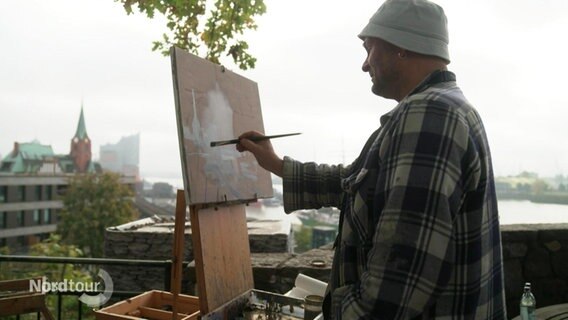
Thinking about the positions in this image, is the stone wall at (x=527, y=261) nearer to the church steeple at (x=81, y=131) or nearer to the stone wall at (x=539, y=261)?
the stone wall at (x=539, y=261)

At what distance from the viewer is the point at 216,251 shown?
201cm

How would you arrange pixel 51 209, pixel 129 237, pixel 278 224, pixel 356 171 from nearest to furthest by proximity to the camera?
pixel 356 171 < pixel 129 237 < pixel 278 224 < pixel 51 209

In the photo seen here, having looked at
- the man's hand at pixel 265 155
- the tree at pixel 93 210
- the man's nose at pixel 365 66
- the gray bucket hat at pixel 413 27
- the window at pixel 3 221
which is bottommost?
the window at pixel 3 221

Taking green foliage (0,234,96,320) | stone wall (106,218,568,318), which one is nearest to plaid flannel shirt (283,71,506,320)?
stone wall (106,218,568,318)

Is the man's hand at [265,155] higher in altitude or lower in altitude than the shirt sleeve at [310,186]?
higher

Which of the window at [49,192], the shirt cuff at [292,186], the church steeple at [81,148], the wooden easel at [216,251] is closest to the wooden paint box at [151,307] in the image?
the wooden easel at [216,251]

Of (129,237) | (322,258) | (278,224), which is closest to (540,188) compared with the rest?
(322,258)

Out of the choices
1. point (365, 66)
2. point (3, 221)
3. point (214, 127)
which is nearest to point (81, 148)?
point (3, 221)

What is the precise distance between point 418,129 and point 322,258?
7.89 feet

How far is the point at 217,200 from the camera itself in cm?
207

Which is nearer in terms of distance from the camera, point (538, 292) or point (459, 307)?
point (459, 307)

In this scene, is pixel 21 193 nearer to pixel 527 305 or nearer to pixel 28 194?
pixel 28 194

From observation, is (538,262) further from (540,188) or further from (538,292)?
(540,188)

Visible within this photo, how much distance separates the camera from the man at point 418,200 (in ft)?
3.26
